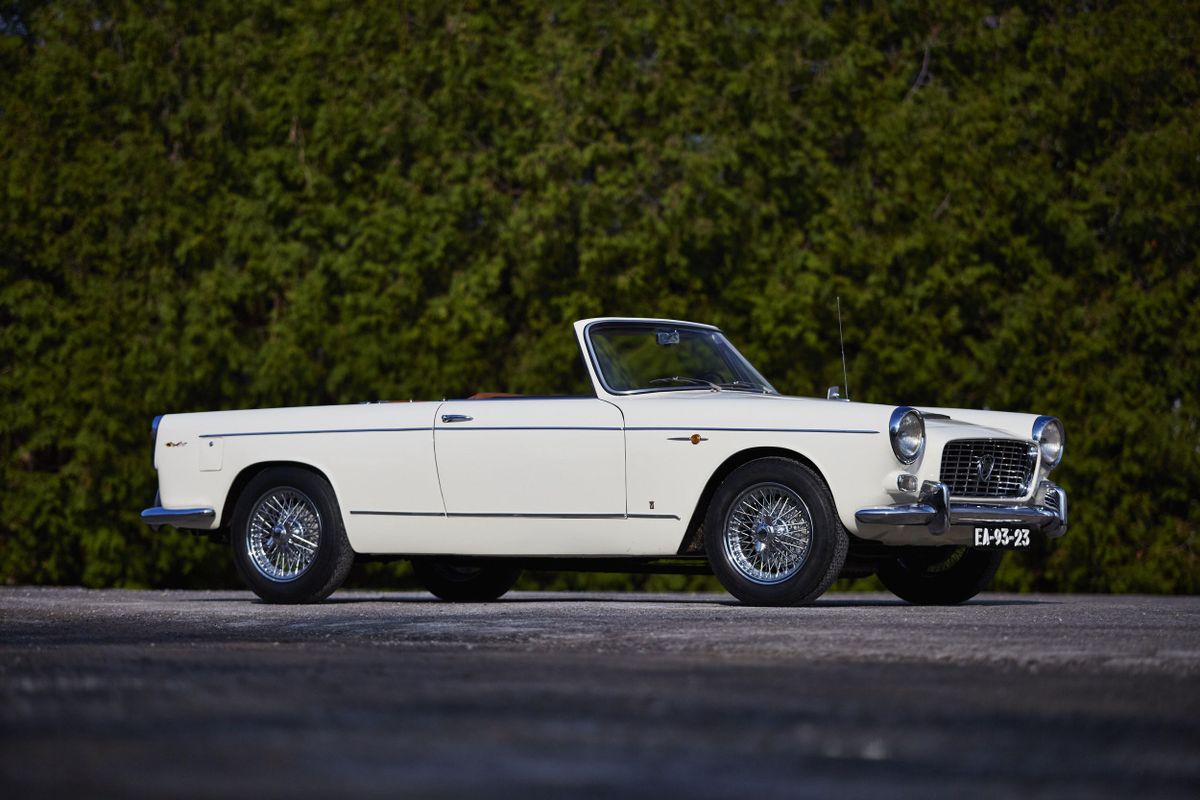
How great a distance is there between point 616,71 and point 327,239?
8.98ft

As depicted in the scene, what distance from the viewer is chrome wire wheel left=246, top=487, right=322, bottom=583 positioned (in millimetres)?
10820

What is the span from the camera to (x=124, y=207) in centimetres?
1587

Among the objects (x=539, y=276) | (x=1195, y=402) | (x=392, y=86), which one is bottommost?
(x=1195, y=402)

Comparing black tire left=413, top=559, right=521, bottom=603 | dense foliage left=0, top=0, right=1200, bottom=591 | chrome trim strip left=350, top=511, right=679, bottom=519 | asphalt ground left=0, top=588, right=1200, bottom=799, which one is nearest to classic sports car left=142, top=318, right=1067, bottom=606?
chrome trim strip left=350, top=511, right=679, bottom=519

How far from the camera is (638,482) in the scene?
390 inches

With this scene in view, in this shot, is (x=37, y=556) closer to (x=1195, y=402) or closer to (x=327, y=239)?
(x=327, y=239)

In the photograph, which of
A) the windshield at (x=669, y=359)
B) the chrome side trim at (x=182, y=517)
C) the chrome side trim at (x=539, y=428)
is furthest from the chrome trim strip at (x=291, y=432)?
the windshield at (x=669, y=359)

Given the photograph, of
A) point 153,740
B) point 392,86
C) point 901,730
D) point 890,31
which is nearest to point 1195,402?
point 890,31

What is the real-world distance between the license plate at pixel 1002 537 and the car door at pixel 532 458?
1796 mm

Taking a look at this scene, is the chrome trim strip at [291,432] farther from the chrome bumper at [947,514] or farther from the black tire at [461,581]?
the chrome bumper at [947,514]

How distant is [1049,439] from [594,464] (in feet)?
8.19

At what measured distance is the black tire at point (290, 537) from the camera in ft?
35.0

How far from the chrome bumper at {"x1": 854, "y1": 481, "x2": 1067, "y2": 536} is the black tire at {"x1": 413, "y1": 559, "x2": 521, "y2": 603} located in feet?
10.5

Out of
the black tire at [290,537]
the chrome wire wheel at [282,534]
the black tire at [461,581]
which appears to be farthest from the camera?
the black tire at [461,581]
